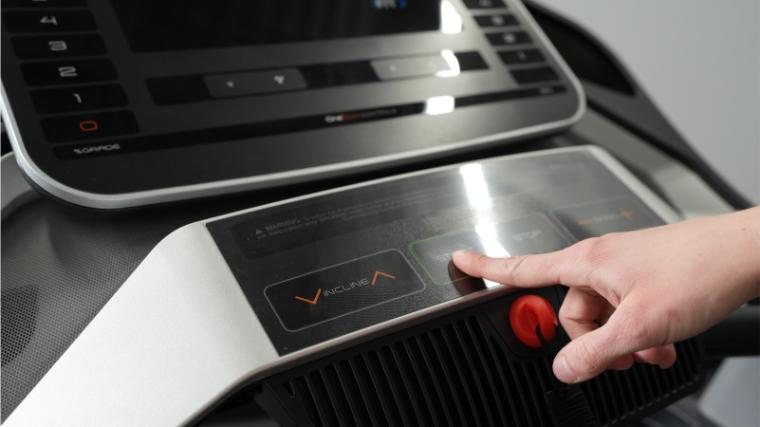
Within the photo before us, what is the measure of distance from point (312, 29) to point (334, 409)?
13.9 inches

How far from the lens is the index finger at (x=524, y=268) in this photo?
46cm

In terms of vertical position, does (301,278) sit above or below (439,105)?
below

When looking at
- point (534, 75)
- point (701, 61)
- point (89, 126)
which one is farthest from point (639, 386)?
point (701, 61)

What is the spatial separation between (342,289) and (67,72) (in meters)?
0.25

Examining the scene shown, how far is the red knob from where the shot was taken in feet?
1.57

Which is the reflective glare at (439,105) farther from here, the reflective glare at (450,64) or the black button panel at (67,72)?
the black button panel at (67,72)

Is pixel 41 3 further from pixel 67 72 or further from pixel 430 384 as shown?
pixel 430 384

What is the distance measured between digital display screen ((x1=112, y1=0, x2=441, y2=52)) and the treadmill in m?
0.01

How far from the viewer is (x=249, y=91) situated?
1.86 ft

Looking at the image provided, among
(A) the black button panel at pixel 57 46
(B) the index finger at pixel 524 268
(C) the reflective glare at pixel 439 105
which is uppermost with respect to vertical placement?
(A) the black button panel at pixel 57 46

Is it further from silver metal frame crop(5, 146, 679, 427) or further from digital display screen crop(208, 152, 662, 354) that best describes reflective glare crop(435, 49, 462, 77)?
silver metal frame crop(5, 146, 679, 427)

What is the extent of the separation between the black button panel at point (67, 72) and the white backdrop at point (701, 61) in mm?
986

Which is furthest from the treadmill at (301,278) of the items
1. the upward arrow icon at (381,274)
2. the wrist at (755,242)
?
the wrist at (755,242)

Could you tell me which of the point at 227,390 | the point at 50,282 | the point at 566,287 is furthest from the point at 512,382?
the point at 50,282
